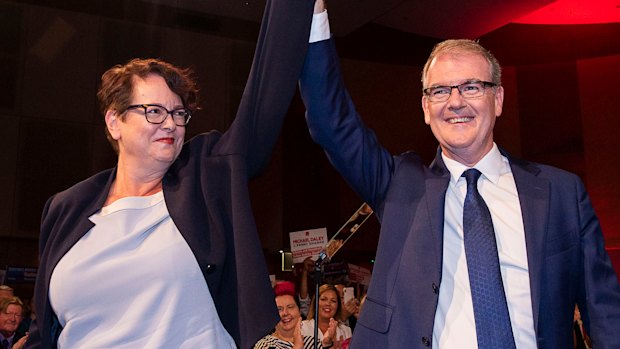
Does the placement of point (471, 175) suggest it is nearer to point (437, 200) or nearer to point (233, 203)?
point (437, 200)

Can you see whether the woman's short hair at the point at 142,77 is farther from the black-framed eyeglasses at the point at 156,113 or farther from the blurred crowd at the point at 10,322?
the blurred crowd at the point at 10,322

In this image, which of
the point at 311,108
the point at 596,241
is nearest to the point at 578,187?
the point at 596,241

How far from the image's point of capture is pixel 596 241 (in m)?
2.10

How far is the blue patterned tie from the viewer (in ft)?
6.26

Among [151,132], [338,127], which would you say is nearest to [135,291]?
[151,132]

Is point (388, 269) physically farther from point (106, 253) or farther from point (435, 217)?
point (106, 253)

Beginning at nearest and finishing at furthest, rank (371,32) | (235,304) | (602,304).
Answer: (235,304) → (602,304) → (371,32)

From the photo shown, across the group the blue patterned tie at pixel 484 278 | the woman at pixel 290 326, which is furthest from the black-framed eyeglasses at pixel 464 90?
the woman at pixel 290 326

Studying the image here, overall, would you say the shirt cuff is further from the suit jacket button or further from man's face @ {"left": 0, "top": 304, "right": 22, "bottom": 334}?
man's face @ {"left": 0, "top": 304, "right": 22, "bottom": 334}

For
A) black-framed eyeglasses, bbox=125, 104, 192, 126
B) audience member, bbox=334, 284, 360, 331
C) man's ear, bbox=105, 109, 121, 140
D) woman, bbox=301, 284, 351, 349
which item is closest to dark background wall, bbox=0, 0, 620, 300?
audience member, bbox=334, 284, 360, 331

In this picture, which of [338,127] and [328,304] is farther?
[328,304]

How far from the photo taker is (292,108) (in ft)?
39.7

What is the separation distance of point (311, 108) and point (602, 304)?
1.01 metres

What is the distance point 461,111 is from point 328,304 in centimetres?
522
